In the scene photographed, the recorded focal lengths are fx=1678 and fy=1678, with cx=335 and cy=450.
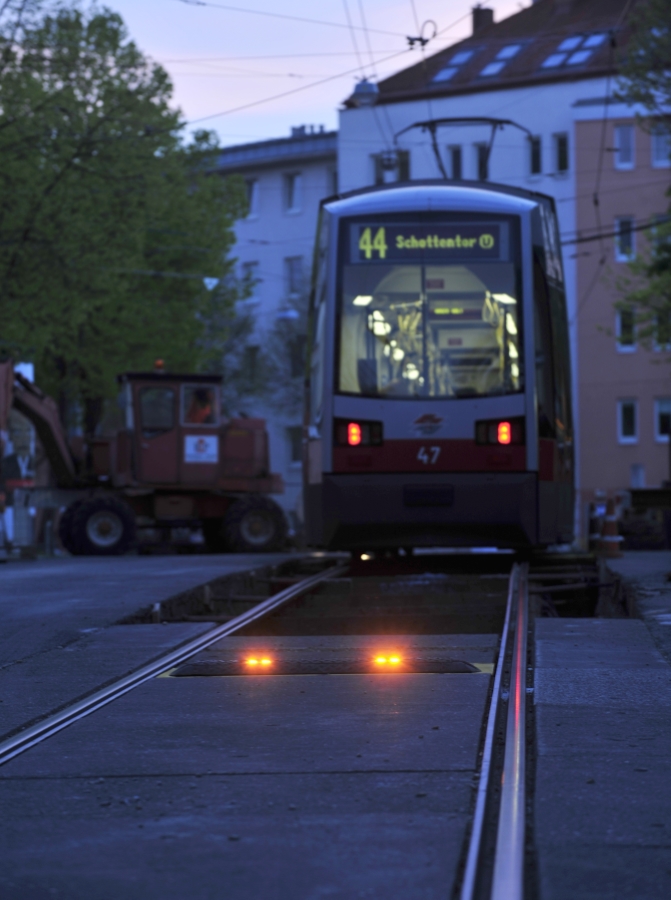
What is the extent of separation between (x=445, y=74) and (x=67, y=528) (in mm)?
38249

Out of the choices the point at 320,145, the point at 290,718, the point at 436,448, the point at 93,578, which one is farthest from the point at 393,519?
the point at 320,145

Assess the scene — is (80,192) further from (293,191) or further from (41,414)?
(293,191)

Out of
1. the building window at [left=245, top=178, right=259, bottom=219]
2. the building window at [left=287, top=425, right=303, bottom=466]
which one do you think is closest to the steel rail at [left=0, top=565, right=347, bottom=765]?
the building window at [left=287, top=425, right=303, bottom=466]

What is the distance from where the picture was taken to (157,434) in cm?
2861

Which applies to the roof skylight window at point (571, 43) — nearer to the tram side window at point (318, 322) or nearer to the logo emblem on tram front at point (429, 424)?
the tram side window at point (318, 322)

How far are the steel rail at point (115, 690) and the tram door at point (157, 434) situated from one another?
1597 cm

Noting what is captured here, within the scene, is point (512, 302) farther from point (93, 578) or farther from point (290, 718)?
point (290, 718)

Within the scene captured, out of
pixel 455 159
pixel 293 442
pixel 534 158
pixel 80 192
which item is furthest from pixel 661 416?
pixel 80 192

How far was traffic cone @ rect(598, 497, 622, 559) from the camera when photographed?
65.8 feet

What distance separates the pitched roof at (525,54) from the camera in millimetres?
57969

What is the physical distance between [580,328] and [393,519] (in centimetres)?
4330

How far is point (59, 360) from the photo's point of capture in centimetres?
3803

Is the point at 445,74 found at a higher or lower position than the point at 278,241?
higher

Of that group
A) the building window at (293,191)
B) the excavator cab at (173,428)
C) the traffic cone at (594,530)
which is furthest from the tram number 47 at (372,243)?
the building window at (293,191)
